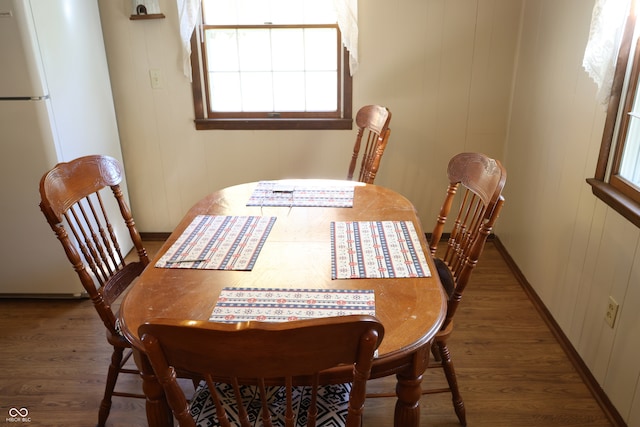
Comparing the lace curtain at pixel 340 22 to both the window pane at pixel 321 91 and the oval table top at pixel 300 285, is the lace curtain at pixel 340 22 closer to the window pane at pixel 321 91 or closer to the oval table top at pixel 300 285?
the window pane at pixel 321 91

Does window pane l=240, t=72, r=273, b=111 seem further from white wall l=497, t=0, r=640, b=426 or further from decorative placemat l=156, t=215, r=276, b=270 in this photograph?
white wall l=497, t=0, r=640, b=426

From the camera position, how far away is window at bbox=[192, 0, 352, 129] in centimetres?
297

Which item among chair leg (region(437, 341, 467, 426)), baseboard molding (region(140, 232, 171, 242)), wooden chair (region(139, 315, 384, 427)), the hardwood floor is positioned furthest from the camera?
baseboard molding (region(140, 232, 171, 242))

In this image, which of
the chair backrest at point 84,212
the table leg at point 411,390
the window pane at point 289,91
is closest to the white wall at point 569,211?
the table leg at point 411,390

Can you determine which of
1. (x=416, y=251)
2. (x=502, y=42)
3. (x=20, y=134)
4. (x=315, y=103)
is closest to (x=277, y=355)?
(x=416, y=251)

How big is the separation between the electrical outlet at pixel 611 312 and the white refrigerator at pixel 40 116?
2.58 metres

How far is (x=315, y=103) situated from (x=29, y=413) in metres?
2.24

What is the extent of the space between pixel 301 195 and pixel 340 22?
127 cm

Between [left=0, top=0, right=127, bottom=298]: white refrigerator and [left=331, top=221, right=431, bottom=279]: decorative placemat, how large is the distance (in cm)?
161

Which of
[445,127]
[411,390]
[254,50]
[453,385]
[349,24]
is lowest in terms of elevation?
[453,385]

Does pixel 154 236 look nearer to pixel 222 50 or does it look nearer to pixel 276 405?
pixel 222 50

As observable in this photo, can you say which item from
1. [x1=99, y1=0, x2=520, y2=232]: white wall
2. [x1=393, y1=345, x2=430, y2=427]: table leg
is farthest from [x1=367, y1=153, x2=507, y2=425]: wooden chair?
[x1=99, y1=0, x2=520, y2=232]: white wall

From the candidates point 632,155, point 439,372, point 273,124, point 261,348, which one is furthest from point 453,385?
point 273,124

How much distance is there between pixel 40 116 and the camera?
7.76 ft
